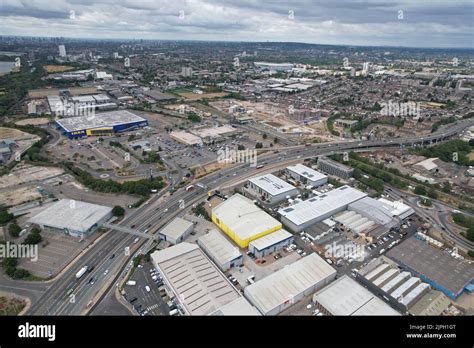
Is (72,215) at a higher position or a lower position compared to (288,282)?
higher

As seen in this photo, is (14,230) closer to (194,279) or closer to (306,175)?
(194,279)

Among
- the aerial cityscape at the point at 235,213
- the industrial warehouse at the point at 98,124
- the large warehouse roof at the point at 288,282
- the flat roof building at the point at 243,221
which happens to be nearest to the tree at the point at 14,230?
the aerial cityscape at the point at 235,213

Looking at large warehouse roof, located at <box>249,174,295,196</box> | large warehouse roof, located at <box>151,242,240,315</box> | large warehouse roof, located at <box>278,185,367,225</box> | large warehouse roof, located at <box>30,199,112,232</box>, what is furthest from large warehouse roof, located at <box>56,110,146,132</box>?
large warehouse roof, located at <box>278,185,367,225</box>

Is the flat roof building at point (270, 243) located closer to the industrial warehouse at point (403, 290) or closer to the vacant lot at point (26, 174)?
the industrial warehouse at point (403, 290)

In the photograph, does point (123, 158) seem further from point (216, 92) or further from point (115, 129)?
point (216, 92)

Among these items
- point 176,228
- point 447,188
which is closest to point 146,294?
point 176,228
